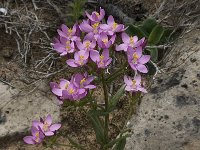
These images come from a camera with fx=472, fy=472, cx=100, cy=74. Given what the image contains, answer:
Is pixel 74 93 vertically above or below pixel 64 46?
below

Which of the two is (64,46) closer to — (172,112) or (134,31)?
(172,112)

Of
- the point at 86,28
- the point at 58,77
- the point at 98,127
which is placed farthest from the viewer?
the point at 58,77

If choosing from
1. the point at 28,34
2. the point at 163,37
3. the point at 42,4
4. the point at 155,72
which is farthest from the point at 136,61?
the point at 42,4

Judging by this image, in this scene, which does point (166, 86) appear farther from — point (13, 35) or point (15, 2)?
point (15, 2)

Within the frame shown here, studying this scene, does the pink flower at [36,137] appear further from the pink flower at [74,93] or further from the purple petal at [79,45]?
the purple petal at [79,45]

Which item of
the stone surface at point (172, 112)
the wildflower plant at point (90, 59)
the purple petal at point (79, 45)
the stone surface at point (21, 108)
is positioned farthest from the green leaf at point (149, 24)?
the purple petal at point (79, 45)

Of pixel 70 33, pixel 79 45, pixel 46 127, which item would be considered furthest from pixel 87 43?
pixel 46 127
